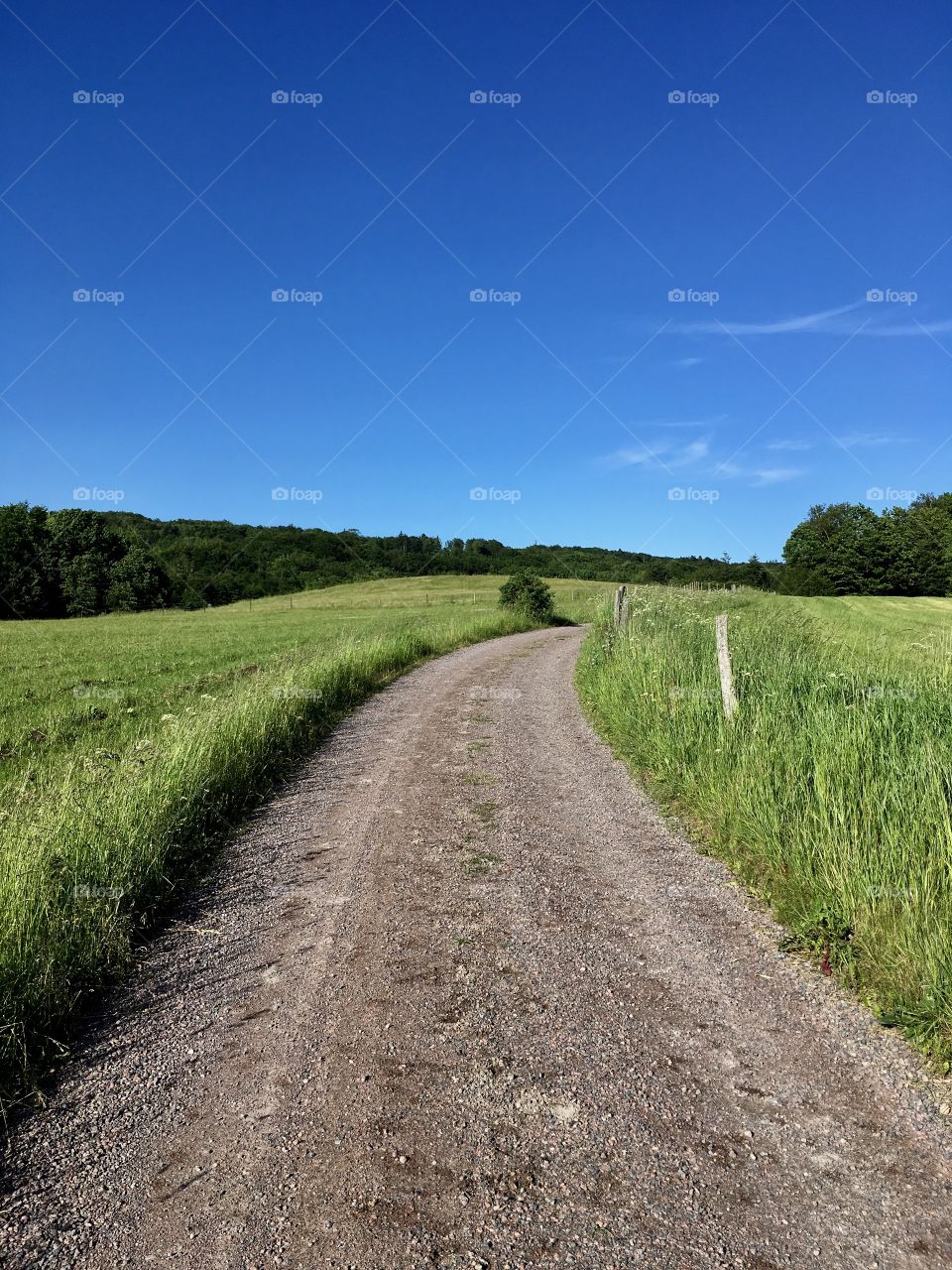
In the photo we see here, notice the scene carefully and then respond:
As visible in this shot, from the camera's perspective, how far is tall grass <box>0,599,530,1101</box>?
3.80 meters

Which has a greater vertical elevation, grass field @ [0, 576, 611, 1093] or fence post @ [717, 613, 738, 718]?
fence post @ [717, 613, 738, 718]

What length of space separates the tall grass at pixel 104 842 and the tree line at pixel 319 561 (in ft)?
179

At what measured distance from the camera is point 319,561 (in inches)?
3927

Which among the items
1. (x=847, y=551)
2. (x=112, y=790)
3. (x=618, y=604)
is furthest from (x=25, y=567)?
(x=847, y=551)

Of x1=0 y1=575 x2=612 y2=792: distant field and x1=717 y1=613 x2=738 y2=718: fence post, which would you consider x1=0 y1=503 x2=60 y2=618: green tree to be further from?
x1=717 y1=613 x2=738 y2=718: fence post

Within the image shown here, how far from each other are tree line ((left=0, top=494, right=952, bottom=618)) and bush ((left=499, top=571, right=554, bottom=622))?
2207cm

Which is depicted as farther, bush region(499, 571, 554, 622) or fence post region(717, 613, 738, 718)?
bush region(499, 571, 554, 622)

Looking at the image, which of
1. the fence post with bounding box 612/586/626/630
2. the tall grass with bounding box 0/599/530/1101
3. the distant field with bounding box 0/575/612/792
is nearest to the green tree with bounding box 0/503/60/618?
the distant field with bounding box 0/575/612/792

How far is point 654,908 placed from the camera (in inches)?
197

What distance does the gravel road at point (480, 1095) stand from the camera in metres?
2.46

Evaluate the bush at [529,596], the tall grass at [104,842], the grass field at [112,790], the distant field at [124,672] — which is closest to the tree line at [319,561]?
the bush at [529,596]

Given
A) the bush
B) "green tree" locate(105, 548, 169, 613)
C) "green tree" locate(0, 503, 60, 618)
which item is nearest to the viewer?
the bush

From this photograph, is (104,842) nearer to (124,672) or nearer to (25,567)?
(124,672)

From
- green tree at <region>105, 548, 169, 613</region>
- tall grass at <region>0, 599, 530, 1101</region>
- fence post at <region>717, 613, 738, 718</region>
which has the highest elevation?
green tree at <region>105, 548, 169, 613</region>
